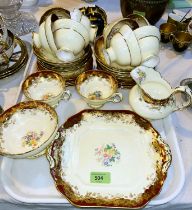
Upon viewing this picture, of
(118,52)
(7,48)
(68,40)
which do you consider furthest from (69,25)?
(7,48)

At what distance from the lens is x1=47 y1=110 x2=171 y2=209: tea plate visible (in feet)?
2.42

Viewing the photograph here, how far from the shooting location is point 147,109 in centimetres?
87

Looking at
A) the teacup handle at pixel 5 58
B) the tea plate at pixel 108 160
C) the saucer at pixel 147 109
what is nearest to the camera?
the tea plate at pixel 108 160

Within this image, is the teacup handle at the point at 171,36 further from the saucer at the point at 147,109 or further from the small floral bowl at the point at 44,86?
the small floral bowl at the point at 44,86

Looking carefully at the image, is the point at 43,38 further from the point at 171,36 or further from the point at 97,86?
the point at 171,36

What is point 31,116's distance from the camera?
89 centimetres

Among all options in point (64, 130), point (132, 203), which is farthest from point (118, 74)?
point (132, 203)

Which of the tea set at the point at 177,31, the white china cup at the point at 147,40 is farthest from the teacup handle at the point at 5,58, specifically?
the tea set at the point at 177,31

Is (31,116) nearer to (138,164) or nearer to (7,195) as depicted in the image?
(7,195)

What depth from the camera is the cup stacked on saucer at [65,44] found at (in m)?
0.93

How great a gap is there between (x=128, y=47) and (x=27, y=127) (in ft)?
1.27

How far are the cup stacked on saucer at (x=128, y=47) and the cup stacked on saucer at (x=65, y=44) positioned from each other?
57mm

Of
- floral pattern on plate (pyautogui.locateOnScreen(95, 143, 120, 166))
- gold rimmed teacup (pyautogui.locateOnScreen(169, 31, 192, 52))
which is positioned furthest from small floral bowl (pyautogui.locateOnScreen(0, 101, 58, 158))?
gold rimmed teacup (pyautogui.locateOnScreen(169, 31, 192, 52))

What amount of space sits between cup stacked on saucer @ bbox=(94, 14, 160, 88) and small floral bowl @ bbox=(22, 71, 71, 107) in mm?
150
